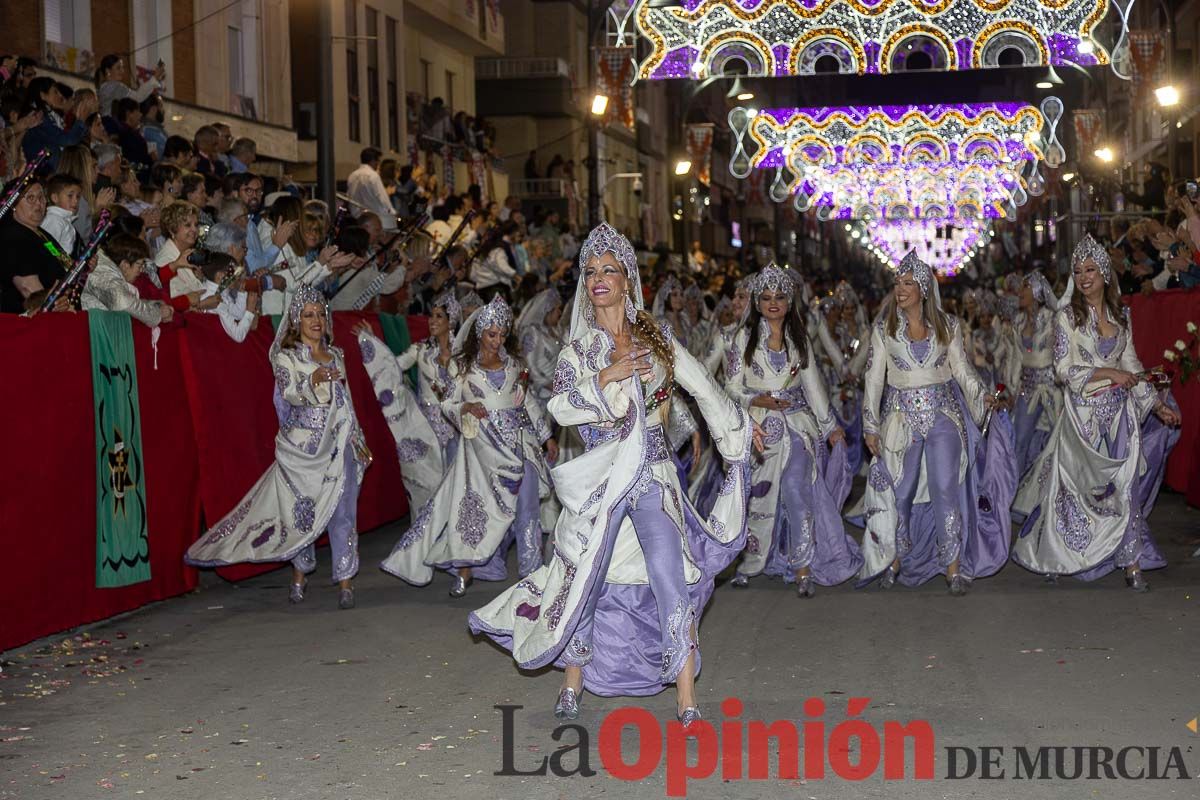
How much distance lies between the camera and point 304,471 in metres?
10.1

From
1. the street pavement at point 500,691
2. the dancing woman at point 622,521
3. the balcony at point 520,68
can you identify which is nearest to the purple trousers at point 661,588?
the dancing woman at point 622,521

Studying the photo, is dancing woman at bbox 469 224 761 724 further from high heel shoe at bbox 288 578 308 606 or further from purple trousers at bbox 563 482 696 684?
high heel shoe at bbox 288 578 308 606

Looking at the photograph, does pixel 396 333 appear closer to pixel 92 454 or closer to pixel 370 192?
pixel 370 192

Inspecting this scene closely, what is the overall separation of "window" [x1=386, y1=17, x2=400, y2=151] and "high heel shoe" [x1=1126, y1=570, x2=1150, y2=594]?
2268 centimetres

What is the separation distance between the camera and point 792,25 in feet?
60.1

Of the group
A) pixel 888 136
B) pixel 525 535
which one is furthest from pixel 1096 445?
pixel 888 136

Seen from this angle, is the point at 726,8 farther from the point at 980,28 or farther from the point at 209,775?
the point at 209,775

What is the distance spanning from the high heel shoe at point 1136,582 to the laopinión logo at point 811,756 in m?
3.72

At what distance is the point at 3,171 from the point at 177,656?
472 cm

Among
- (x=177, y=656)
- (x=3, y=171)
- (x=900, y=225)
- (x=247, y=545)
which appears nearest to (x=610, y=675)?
(x=177, y=656)

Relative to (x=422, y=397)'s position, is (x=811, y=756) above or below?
below

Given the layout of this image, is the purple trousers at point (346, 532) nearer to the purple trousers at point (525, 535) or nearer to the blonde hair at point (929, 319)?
the purple trousers at point (525, 535)

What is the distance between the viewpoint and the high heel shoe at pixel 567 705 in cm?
688

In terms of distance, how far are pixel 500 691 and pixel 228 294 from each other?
4.59m
